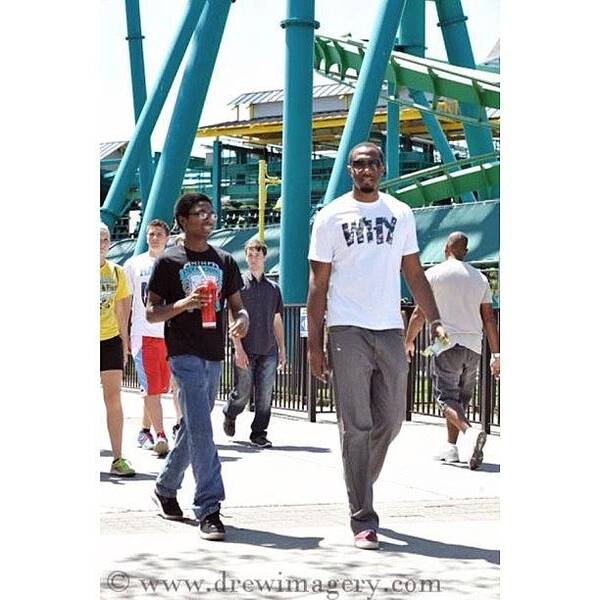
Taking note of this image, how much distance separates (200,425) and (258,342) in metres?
5.18

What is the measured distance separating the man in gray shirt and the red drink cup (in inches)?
192

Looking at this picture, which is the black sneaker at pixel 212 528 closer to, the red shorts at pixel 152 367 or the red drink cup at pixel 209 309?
the red drink cup at pixel 209 309

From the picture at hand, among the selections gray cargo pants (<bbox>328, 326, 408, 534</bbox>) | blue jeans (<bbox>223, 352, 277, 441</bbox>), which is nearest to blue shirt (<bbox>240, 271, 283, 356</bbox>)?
blue jeans (<bbox>223, 352, 277, 441</bbox>)

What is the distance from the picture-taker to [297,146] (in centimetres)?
2366

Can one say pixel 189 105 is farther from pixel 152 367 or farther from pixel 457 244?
pixel 457 244

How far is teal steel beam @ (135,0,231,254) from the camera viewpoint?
24.0 m

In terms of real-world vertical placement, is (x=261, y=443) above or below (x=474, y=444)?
below

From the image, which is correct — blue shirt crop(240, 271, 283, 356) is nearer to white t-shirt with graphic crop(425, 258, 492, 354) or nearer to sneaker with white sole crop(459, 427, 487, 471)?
white t-shirt with graphic crop(425, 258, 492, 354)

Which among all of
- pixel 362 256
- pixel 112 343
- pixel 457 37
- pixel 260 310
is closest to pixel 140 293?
pixel 112 343

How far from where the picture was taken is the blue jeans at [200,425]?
23.5 feet

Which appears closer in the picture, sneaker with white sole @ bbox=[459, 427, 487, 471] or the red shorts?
sneaker with white sole @ bbox=[459, 427, 487, 471]
